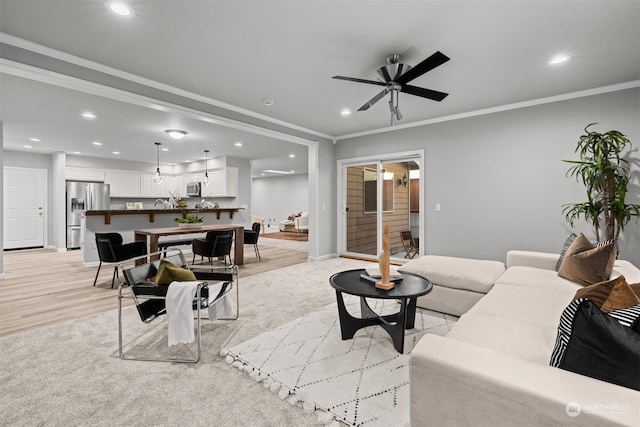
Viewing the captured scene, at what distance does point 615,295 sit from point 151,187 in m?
10.1

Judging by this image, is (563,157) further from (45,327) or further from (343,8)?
(45,327)

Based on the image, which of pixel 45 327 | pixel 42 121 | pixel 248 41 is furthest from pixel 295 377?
pixel 42 121

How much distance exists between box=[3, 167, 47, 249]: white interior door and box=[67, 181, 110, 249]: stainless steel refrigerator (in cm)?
72

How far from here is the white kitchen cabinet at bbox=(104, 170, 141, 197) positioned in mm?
8320

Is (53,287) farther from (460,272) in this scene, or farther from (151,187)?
(151,187)

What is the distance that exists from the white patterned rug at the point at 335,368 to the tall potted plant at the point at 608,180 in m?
2.23

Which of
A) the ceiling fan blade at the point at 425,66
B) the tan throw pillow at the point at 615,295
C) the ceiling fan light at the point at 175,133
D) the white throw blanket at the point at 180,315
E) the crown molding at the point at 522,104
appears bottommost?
the white throw blanket at the point at 180,315

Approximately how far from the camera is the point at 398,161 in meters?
5.64

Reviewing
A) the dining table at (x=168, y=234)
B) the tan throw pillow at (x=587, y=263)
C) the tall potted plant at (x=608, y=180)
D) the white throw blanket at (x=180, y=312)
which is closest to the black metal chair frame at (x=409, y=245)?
the tall potted plant at (x=608, y=180)

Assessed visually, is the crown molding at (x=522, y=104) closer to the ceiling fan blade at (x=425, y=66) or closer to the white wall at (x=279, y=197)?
the ceiling fan blade at (x=425, y=66)

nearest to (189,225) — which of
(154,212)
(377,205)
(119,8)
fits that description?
(154,212)

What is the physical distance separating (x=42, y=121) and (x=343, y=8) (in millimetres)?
5248

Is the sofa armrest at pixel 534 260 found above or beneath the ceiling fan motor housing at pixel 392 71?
beneath

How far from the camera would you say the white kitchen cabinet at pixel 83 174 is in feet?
25.1
